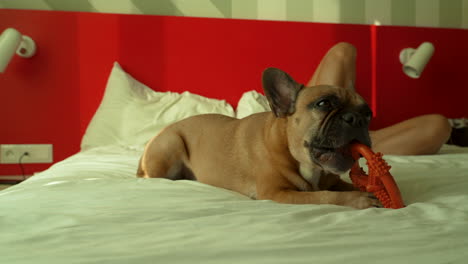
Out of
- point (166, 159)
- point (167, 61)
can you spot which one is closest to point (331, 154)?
point (166, 159)

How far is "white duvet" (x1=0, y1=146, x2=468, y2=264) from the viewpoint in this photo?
0.58m

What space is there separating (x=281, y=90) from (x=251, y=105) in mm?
1197

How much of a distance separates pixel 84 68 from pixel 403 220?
2282 mm

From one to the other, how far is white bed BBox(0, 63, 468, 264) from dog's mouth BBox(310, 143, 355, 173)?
0.57ft

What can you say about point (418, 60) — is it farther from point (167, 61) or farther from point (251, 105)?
point (167, 61)

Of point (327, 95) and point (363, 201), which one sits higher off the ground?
point (327, 95)

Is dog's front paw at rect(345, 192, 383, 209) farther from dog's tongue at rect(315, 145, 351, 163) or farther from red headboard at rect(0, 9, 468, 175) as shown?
red headboard at rect(0, 9, 468, 175)

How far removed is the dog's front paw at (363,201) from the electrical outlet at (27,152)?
2.09 meters

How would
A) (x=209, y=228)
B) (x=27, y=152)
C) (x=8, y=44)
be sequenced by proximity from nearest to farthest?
(x=209, y=228) < (x=8, y=44) < (x=27, y=152)

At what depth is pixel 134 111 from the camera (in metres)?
2.42

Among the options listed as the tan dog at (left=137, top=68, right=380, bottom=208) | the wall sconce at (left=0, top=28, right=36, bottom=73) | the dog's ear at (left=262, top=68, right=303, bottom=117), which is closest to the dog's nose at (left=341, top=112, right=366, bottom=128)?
the tan dog at (left=137, top=68, right=380, bottom=208)

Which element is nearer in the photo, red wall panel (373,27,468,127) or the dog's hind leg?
the dog's hind leg

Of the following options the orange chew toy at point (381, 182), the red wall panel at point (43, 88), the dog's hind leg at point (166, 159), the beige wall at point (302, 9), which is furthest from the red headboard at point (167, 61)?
the orange chew toy at point (381, 182)

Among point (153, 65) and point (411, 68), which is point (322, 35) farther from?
point (153, 65)
